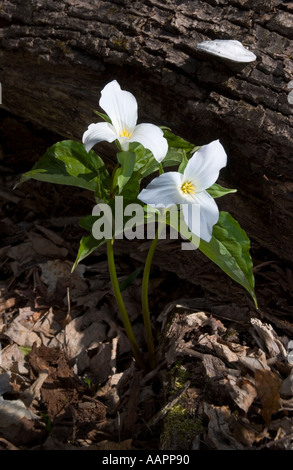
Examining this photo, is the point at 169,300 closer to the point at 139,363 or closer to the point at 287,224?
the point at 139,363

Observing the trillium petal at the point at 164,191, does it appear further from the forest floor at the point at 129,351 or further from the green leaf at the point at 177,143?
the forest floor at the point at 129,351


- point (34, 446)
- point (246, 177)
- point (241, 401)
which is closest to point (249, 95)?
point (246, 177)

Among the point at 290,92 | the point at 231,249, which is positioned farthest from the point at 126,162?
the point at 290,92

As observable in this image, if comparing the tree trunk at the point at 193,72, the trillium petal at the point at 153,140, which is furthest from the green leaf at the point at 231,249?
the tree trunk at the point at 193,72

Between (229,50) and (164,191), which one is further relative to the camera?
(229,50)

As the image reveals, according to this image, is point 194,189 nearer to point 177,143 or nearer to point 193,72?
point 177,143
